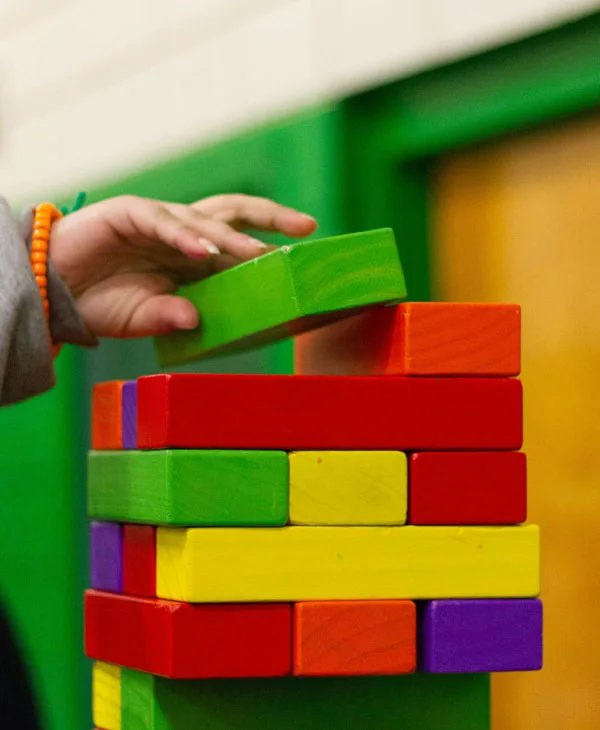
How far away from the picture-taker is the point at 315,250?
745 mm

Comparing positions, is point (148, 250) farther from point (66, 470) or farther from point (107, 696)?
point (66, 470)

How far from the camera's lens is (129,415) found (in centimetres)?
82

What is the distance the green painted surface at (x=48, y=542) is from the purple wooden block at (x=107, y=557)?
0.77 metres

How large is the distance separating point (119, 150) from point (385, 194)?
51 centimetres

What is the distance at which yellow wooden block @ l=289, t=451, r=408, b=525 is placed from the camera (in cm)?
74

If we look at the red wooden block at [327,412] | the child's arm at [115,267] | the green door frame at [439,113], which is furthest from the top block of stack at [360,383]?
the green door frame at [439,113]

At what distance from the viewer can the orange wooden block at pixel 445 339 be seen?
2.47 feet

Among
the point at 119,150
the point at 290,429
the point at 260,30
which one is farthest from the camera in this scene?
the point at 119,150

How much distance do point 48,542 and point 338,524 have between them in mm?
1039

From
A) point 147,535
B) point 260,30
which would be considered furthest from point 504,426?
point 260,30

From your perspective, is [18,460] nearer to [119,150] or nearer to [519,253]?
[119,150]

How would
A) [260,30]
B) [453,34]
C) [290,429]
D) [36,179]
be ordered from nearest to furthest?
[290,429] < [453,34] < [260,30] < [36,179]

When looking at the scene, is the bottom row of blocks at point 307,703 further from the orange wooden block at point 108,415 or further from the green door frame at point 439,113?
the green door frame at point 439,113

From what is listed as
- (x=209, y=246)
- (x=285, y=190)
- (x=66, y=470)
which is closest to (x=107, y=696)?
(x=209, y=246)
